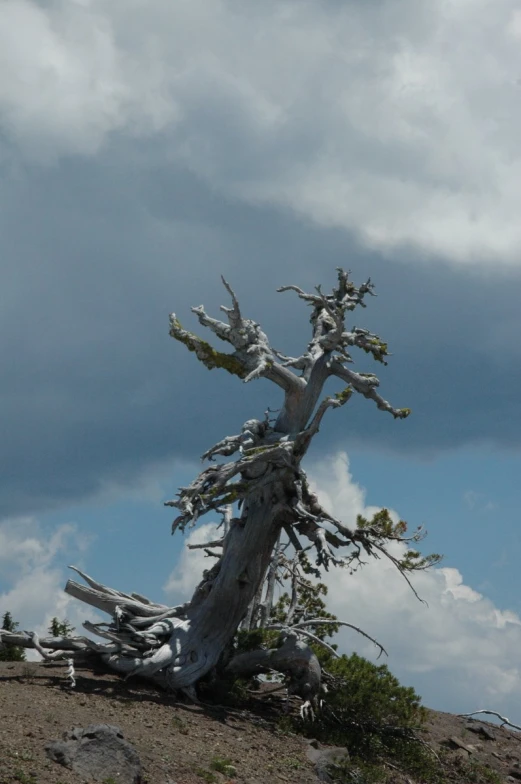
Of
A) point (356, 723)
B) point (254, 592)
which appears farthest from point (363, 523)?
point (356, 723)

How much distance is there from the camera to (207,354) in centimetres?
2069

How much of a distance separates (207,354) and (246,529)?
3.86 m

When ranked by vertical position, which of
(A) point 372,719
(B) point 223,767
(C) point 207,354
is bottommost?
(B) point 223,767

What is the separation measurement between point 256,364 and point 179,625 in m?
5.62

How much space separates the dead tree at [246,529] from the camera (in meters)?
19.1

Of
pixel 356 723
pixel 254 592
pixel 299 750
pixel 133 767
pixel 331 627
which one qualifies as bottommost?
pixel 133 767

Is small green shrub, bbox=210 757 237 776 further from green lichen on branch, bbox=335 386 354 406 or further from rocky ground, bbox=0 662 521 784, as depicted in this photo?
green lichen on branch, bbox=335 386 354 406

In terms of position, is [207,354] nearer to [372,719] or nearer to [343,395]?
[343,395]

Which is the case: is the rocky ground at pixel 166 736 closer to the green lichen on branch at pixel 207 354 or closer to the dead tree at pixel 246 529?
the dead tree at pixel 246 529

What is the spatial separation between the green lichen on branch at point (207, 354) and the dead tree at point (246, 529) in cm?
2

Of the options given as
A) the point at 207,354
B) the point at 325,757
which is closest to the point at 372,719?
the point at 325,757

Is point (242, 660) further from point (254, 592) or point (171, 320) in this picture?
point (171, 320)

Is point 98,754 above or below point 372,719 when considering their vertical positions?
below

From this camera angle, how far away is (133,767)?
1374 cm
